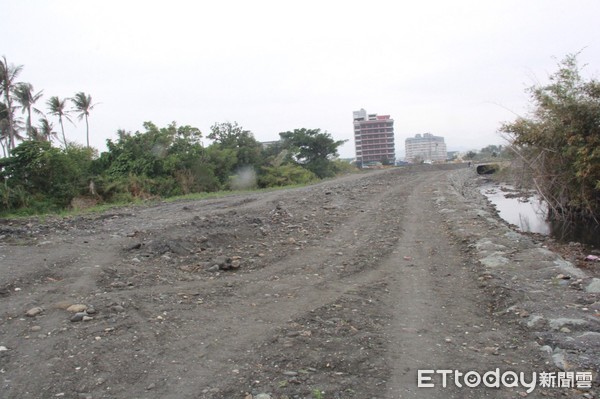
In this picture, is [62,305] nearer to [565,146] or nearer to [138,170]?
[565,146]

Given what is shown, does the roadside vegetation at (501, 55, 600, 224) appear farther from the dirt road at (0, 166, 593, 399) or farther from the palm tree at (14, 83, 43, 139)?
the palm tree at (14, 83, 43, 139)

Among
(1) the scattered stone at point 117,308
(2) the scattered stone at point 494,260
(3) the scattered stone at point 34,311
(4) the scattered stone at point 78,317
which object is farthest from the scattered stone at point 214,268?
(2) the scattered stone at point 494,260

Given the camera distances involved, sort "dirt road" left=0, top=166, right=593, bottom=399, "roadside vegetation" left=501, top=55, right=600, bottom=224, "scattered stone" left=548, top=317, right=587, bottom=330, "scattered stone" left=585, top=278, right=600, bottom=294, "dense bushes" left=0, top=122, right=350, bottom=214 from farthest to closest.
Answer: "dense bushes" left=0, top=122, right=350, bottom=214, "roadside vegetation" left=501, top=55, right=600, bottom=224, "scattered stone" left=585, top=278, right=600, bottom=294, "scattered stone" left=548, top=317, right=587, bottom=330, "dirt road" left=0, top=166, right=593, bottom=399

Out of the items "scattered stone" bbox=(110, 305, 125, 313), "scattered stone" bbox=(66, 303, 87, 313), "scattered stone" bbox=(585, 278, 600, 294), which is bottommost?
"scattered stone" bbox=(585, 278, 600, 294)

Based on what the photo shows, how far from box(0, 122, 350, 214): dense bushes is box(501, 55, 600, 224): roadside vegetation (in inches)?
580

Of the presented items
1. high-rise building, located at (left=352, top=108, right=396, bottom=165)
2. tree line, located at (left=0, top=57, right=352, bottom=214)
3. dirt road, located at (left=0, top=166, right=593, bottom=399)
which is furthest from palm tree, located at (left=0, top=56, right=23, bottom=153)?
high-rise building, located at (left=352, top=108, right=396, bottom=165)

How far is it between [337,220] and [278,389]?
24.7 ft

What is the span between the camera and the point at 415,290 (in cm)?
538

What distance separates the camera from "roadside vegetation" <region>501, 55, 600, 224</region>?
424 inches

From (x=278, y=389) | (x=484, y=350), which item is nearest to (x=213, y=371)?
(x=278, y=389)

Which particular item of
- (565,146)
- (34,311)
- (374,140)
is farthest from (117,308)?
(374,140)

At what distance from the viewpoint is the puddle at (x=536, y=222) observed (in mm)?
11352

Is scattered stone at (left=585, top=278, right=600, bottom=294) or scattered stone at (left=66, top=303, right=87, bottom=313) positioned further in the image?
scattered stone at (left=585, top=278, right=600, bottom=294)

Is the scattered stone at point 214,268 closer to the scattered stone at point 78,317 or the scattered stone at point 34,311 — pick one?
the scattered stone at point 78,317
